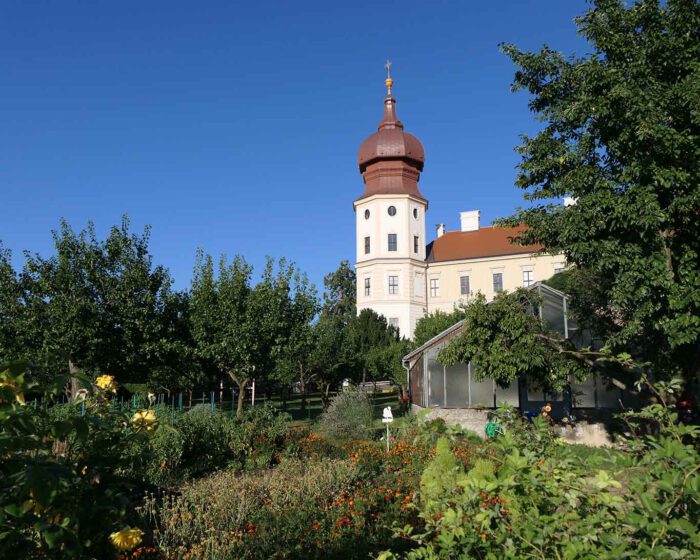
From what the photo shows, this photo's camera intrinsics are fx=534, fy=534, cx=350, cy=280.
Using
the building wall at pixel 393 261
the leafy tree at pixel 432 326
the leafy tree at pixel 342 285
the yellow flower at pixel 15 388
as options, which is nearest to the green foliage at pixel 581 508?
the yellow flower at pixel 15 388

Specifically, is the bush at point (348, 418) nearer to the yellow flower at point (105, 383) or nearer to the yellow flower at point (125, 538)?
the yellow flower at point (105, 383)

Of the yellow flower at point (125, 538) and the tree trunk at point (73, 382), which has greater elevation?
the tree trunk at point (73, 382)

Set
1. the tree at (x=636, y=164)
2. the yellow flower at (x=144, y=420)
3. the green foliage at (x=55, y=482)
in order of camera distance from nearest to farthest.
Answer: the green foliage at (x=55, y=482), the yellow flower at (x=144, y=420), the tree at (x=636, y=164)

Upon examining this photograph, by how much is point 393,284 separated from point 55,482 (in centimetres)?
4823

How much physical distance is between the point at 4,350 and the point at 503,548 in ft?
76.2

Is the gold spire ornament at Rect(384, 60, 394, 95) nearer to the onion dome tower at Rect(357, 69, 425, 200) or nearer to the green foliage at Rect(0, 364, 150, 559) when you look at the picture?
the onion dome tower at Rect(357, 69, 425, 200)

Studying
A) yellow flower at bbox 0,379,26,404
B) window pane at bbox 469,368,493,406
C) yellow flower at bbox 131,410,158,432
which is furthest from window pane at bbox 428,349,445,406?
yellow flower at bbox 0,379,26,404

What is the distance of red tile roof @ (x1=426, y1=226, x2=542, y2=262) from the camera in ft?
166

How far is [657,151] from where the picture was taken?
31.8 feet

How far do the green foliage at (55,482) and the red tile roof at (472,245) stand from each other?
162 ft

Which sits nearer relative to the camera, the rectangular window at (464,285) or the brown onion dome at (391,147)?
the rectangular window at (464,285)

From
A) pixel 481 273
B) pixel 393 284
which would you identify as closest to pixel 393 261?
Result: pixel 393 284

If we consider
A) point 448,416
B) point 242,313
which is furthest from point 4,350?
point 448,416

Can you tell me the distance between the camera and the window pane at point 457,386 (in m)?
20.1
